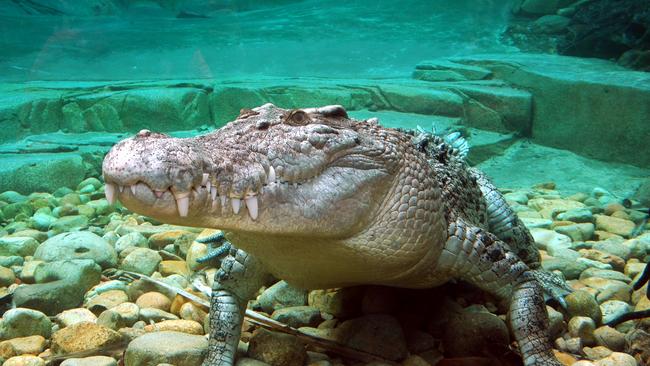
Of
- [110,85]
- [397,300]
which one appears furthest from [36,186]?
[397,300]

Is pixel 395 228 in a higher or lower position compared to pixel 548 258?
higher

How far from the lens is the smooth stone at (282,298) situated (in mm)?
3299

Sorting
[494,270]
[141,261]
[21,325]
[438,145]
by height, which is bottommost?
[141,261]

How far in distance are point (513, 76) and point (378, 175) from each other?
294 inches

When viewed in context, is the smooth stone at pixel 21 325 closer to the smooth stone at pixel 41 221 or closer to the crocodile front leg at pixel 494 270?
the crocodile front leg at pixel 494 270

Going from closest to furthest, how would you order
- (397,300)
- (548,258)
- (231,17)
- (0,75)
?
(397,300) < (548,258) < (0,75) < (231,17)

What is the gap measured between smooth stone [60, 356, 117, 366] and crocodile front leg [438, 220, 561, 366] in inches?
59.1

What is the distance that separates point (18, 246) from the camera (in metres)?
4.22

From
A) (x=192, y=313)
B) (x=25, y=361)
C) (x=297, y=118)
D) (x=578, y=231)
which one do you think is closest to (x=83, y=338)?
(x=25, y=361)

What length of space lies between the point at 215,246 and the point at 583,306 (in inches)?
95.2

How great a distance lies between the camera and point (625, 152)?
741cm

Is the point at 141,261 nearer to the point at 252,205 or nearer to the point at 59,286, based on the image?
the point at 59,286

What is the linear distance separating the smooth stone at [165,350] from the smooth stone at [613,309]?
2240 millimetres

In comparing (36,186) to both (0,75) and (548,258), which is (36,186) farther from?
(548,258)
